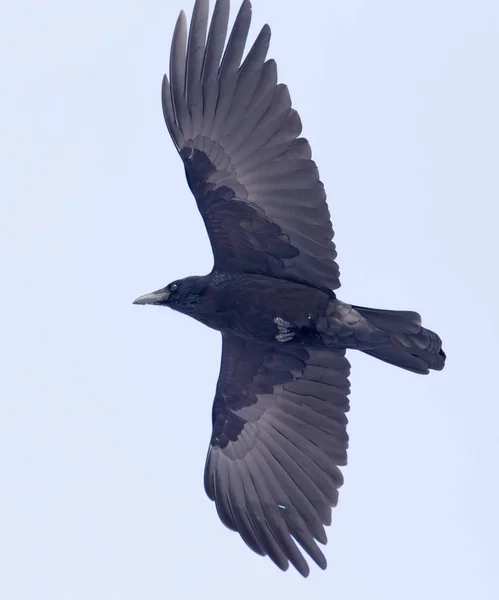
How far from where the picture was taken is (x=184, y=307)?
12.7m

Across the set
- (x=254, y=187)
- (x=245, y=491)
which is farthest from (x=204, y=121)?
(x=245, y=491)

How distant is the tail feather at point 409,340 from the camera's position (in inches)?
482

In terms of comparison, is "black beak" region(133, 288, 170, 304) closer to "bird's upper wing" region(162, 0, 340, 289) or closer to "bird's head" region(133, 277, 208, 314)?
"bird's head" region(133, 277, 208, 314)

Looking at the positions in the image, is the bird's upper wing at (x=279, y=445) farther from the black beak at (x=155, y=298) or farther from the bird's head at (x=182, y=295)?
the black beak at (x=155, y=298)

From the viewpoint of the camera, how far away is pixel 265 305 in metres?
12.3

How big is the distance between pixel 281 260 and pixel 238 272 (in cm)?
44

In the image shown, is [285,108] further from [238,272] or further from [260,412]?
[260,412]

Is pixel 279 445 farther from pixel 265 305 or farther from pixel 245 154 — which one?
pixel 245 154

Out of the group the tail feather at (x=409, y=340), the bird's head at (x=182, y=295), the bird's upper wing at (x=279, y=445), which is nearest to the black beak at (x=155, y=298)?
the bird's head at (x=182, y=295)

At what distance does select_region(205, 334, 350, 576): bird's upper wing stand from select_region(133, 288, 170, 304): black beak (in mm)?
746

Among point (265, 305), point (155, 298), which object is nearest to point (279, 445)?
point (265, 305)

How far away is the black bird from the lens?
11875 millimetres

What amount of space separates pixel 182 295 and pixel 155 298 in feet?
1.33

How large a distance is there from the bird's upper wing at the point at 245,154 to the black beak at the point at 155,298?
2.60 ft
